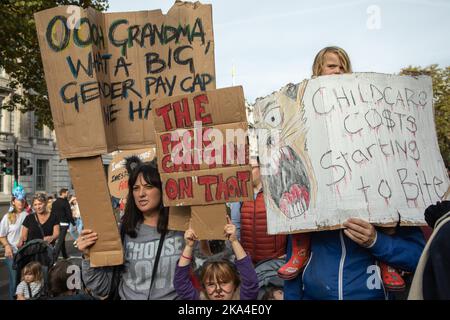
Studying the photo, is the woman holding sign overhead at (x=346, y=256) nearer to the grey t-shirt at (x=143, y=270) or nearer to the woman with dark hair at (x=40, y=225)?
the grey t-shirt at (x=143, y=270)

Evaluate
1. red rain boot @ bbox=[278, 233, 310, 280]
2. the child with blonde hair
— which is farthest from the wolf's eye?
the child with blonde hair

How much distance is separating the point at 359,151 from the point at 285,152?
0.38 metres

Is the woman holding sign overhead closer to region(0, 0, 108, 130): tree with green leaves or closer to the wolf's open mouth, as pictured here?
the wolf's open mouth

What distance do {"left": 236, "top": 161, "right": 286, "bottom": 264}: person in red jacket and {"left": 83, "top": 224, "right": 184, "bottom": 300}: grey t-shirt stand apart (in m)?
1.48

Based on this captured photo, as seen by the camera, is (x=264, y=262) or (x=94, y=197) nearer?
(x=94, y=197)

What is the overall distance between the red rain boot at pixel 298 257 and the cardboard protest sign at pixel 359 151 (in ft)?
0.34

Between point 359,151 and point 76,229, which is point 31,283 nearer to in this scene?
point 359,151

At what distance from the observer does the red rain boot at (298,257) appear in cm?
244

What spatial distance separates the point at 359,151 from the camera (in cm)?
224

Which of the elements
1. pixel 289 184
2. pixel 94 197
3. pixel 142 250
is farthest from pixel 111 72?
pixel 289 184

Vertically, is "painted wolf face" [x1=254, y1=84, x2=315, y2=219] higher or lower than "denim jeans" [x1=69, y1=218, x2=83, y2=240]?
higher

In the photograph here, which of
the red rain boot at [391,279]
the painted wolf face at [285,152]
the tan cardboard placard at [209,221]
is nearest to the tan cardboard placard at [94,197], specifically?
the tan cardboard placard at [209,221]

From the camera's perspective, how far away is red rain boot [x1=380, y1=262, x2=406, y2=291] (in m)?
2.21
